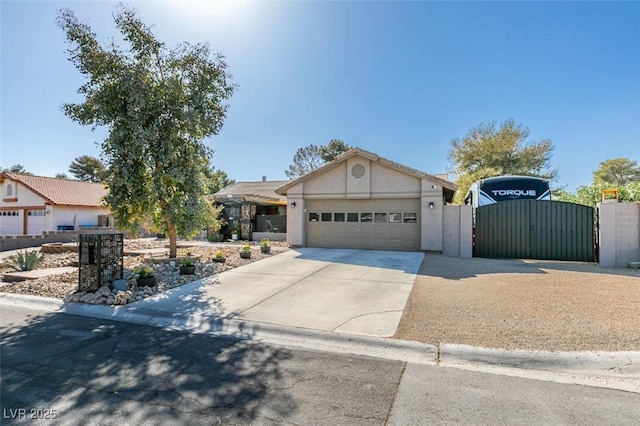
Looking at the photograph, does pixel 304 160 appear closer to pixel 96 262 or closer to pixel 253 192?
pixel 253 192

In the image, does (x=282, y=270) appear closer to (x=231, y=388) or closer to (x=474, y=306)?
(x=474, y=306)

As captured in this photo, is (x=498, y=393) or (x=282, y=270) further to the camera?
(x=282, y=270)

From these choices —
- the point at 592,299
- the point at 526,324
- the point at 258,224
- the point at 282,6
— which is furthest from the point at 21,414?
the point at 258,224

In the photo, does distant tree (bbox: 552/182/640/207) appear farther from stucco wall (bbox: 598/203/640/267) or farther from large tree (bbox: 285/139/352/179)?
large tree (bbox: 285/139/352/179)

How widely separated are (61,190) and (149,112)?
2246 centimetres

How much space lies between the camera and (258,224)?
20516 millimetres

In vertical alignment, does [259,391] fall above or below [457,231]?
below

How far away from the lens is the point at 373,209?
14445mm

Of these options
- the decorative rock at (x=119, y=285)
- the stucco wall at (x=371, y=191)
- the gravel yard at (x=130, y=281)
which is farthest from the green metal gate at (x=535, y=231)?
the decorative rock at (x=119, y=285)

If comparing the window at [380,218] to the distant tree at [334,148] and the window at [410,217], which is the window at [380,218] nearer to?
the window at [410,217]

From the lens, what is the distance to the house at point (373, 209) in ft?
42.9

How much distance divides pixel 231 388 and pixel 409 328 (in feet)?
9.49

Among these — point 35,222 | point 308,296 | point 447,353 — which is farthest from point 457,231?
point 35,222

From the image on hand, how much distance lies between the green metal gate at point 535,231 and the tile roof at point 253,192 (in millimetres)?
11590
